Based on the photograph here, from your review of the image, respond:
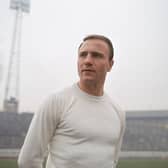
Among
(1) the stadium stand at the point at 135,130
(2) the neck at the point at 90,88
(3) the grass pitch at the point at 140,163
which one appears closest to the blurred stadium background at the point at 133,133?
(1) the stadium stand at the point at 135,130

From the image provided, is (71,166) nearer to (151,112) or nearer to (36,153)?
(36,153)

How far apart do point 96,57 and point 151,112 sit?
10.2ft

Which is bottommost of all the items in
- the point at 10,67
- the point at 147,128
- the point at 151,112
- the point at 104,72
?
the point at 147,128

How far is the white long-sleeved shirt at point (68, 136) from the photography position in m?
0.54

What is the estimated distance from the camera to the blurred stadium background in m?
3.40

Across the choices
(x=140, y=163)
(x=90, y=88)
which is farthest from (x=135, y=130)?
(x=90, y=88)

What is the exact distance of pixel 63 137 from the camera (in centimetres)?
55

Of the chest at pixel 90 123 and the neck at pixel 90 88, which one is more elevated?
the neck at pixel 90 88

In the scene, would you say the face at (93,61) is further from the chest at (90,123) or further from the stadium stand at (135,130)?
the stadium stand at (135,130)

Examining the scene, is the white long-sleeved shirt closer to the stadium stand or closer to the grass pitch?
the stadium stand

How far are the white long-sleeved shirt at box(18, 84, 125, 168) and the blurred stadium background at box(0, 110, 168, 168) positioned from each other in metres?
2.76

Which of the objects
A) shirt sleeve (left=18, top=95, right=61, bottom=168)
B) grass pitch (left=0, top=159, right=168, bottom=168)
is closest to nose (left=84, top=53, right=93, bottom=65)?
shirt sleeve (left=18, top=95, right=61, bottom=168)

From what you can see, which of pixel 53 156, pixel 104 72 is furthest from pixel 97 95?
pixel 53 156

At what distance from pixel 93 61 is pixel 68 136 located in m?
0.17
